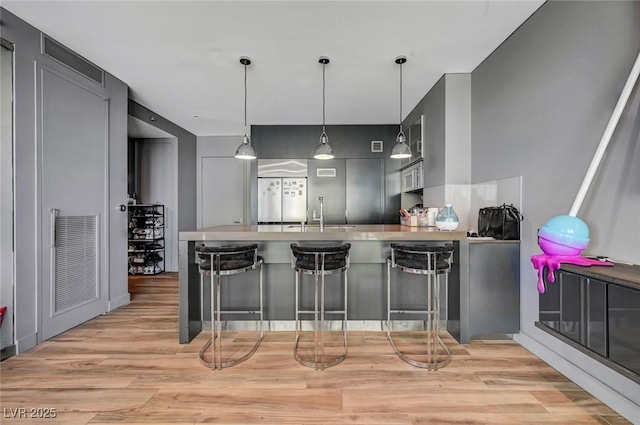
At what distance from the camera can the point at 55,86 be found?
106 inches

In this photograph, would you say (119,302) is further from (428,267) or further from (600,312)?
(600,312)

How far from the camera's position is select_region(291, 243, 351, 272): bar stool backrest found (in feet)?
7.32

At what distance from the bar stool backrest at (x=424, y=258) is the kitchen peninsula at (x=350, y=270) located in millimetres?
165

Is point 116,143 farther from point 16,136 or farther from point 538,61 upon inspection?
point 538,61

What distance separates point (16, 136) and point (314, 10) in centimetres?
267

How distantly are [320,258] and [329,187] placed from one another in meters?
3.21

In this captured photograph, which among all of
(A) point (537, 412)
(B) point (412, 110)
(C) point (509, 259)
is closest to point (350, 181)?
(B) point (412, 110)

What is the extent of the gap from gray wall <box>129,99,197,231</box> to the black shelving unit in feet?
1.26

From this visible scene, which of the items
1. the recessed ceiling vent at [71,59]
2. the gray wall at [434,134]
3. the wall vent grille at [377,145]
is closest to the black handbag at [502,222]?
the gray wall at [434,134]

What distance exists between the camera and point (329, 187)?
5.34 m

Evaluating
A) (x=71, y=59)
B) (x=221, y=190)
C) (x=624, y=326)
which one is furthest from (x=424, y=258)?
Result: (x=221, y=190)

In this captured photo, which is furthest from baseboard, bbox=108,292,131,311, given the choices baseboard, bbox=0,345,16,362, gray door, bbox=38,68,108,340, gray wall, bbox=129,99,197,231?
gray wall, bbox=129,99,197,231

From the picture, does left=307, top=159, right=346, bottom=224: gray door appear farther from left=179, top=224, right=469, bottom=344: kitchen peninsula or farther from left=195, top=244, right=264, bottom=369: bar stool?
left=195, top=244, right=264, bottom=369: bar stool

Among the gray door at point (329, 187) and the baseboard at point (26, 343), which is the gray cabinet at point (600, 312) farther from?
the baseboard at point (26, 343)
